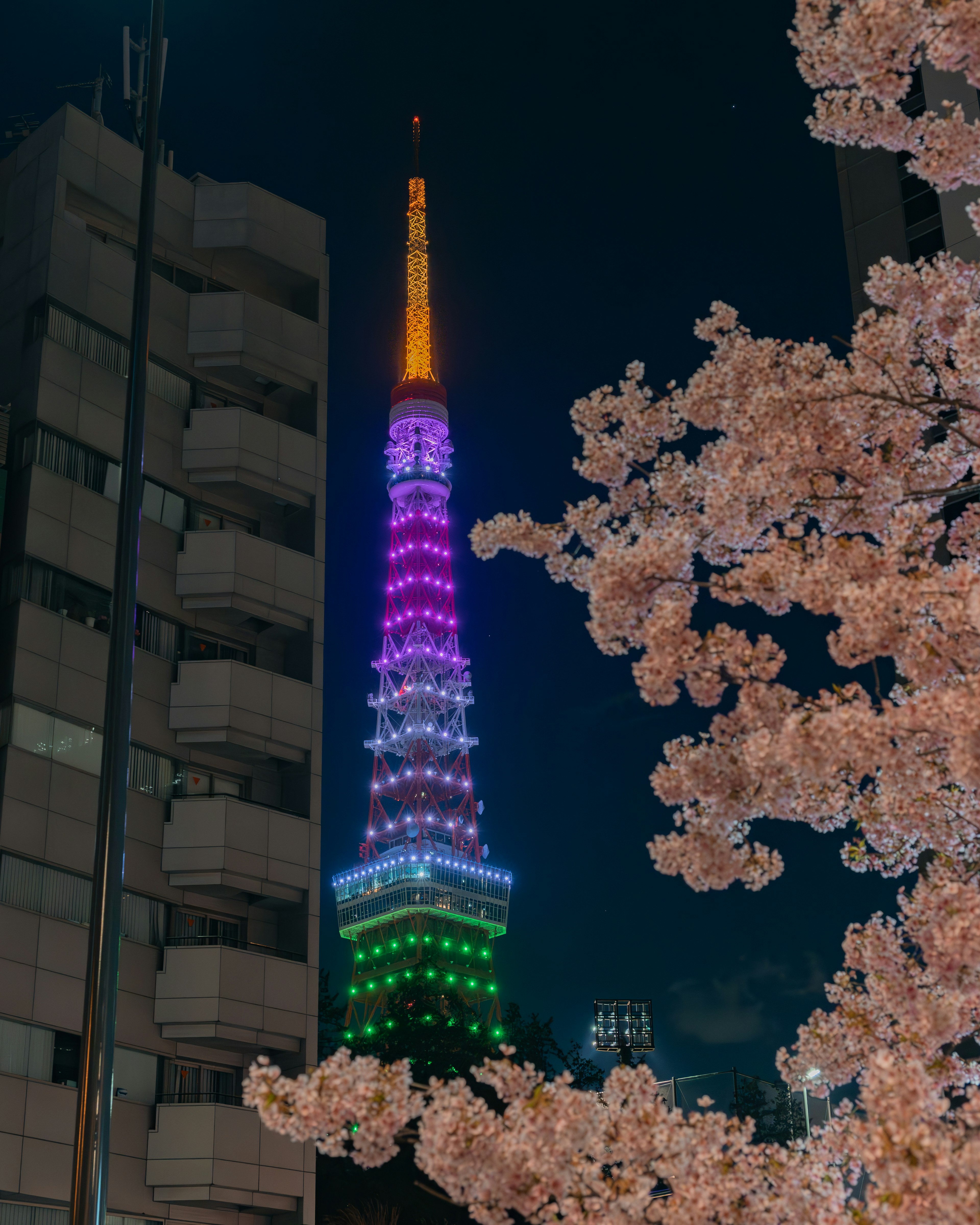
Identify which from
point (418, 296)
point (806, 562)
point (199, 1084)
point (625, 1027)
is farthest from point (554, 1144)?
point (418, 296)

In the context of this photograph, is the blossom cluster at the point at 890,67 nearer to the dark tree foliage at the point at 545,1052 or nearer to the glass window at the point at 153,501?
the glass window at the point at 153,501

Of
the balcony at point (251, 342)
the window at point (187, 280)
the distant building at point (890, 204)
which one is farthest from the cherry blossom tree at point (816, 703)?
the distant building at point (890, 204)

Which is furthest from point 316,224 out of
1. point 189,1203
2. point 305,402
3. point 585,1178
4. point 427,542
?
point 427,542

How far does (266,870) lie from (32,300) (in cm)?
1425

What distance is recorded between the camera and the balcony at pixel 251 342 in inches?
1359

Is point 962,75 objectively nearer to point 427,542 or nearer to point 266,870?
point 266,870

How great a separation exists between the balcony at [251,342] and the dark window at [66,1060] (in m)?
16.7

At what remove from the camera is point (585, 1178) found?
702 cm

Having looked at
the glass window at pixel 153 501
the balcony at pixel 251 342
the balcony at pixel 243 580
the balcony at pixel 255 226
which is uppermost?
the balcony at pixel 255 226

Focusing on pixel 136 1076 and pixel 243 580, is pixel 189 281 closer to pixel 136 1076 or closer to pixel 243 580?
pixel 243 580

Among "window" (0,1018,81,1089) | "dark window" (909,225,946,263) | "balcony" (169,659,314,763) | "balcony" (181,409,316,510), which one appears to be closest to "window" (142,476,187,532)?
"balcony" (181,409,316,510)

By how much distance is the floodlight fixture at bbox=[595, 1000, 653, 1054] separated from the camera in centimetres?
5084

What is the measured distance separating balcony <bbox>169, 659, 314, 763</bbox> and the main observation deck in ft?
216

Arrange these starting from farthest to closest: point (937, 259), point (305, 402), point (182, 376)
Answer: point (305, 402) → point (182, 376) → point (937, 259)
